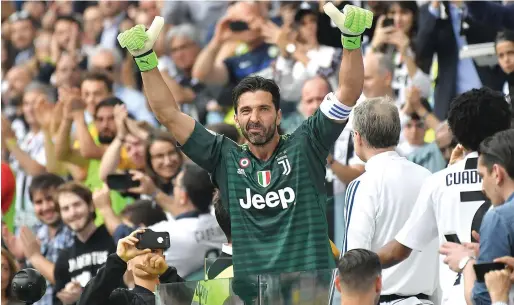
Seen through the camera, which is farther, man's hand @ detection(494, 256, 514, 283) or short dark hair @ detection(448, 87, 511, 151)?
short dark hair @ detection(448, 87, 511, 151)

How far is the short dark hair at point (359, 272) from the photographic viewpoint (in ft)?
17.8

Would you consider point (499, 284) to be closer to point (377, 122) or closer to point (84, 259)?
point (377, 122)

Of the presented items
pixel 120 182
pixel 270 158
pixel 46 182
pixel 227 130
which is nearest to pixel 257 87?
pixel 270 158

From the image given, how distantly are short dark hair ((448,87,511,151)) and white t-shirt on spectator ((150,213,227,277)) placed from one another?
3290 mm

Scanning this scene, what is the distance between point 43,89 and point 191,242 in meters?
6.57

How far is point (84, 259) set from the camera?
10406mm

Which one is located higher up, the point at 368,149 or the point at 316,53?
the point at 316,53

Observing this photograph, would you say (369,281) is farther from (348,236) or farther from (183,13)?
(183,13)

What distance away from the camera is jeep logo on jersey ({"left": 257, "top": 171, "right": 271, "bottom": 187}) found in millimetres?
6492

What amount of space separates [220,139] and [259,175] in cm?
31

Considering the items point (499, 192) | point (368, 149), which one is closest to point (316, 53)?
point (368, 149)

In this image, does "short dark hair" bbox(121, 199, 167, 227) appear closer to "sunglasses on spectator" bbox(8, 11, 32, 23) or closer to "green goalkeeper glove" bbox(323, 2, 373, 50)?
"green goalkeeper glove" bbox(323, 2, 373, 50)

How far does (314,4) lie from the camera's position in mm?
12594

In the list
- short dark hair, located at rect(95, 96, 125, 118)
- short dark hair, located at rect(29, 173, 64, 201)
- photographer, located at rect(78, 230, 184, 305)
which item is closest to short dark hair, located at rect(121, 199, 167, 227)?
short dark hair, located at rect(29, 173, 64, 201)
